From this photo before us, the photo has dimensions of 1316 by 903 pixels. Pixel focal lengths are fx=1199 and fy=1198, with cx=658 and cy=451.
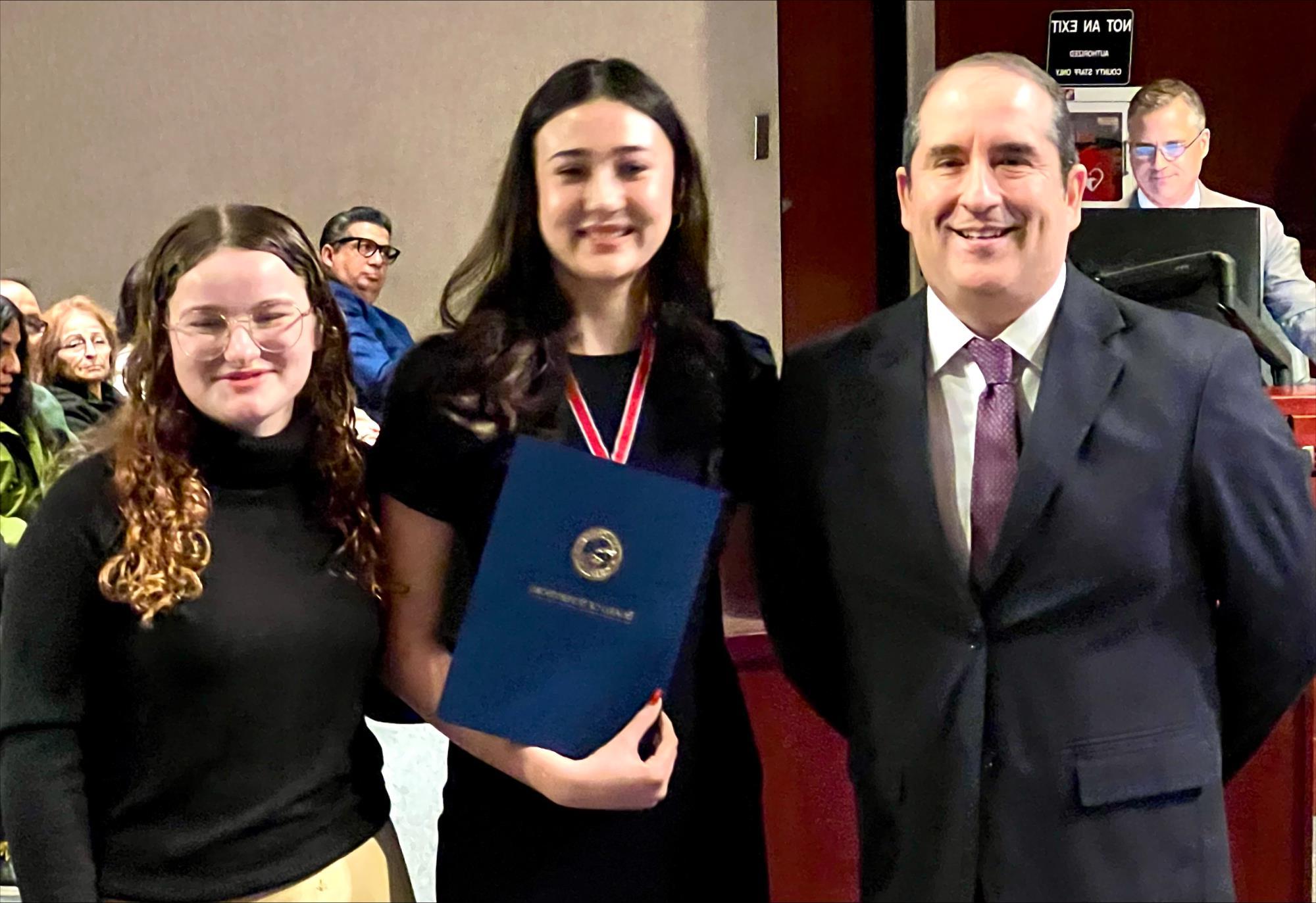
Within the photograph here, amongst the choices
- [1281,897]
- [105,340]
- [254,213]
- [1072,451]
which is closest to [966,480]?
[1072,451]

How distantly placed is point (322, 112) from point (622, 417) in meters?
4.97

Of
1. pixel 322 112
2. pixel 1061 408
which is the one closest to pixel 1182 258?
pixel 1061 408

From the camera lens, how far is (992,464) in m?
1.32

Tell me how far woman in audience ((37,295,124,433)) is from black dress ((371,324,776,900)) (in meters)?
2.86

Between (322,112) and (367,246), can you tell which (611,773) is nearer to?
(367,246)

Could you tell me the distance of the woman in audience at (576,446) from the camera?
136 centimetres

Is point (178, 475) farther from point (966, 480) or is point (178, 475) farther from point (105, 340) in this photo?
point (105, 340)

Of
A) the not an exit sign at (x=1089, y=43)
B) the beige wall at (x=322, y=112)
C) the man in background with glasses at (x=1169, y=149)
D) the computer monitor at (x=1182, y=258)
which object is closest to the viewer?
the computer monitor at (x=1182, y=258)

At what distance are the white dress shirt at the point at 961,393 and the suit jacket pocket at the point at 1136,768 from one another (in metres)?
0.26

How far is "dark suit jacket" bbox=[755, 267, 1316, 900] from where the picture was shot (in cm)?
129

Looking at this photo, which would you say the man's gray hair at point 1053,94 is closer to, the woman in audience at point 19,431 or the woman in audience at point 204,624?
the woman in audience at point 204,624

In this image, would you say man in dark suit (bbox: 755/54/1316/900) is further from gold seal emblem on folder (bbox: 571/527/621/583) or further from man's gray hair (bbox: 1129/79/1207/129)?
man's gray hair (bbox: 1129/79/1207/129)

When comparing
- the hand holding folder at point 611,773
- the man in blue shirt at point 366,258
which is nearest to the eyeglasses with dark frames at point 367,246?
the man in blue shirt at point 366,258

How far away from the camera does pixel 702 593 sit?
55.8 inches
